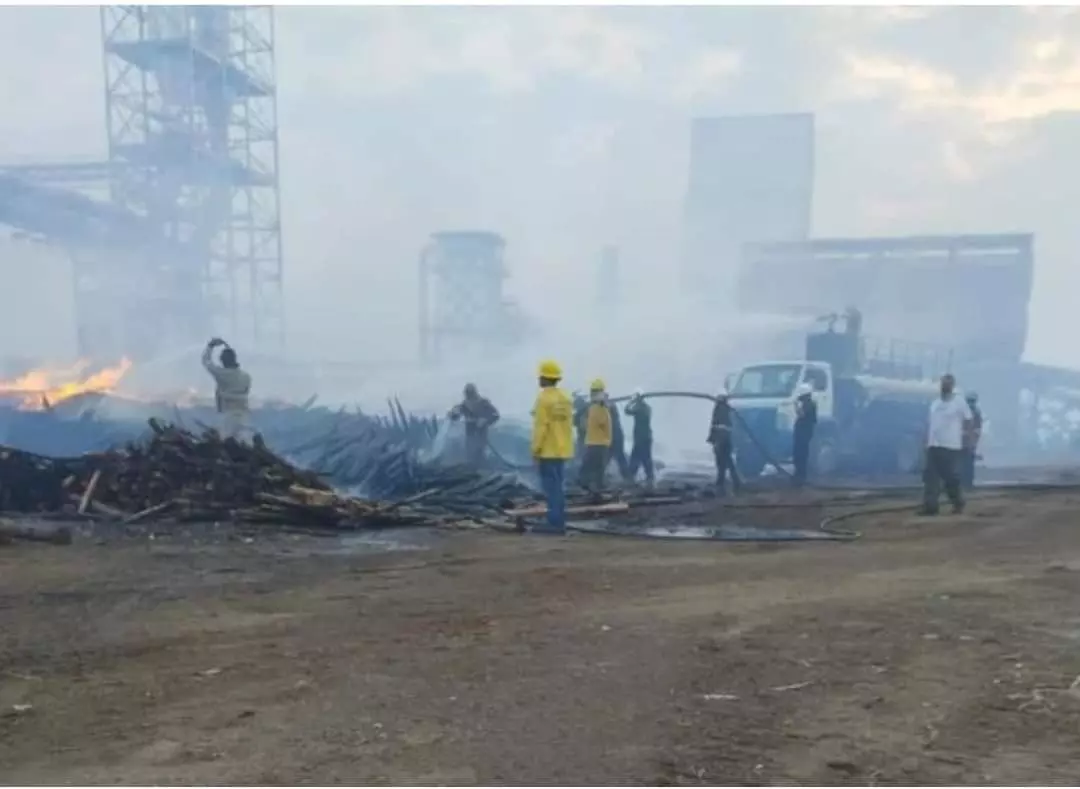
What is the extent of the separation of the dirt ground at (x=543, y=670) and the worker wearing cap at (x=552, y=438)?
1491 millimetres

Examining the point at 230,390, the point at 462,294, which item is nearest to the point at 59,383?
the point at 230,390

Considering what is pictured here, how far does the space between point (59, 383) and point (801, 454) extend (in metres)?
11.0

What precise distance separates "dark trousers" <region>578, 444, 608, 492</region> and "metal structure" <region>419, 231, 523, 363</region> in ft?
18.5

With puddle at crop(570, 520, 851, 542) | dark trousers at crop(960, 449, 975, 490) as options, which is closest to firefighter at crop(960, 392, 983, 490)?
dark trousers at crop(960, 449, 975, 490)

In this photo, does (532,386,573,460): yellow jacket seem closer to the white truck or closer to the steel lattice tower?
the white truck

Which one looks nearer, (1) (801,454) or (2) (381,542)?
(2) (381,542)

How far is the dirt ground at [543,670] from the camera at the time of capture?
355 centimetres

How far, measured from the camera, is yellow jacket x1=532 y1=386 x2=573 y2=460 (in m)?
9.19

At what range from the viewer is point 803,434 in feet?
48.5

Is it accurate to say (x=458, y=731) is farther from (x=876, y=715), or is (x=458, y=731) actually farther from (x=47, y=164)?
(x=47, y=164)

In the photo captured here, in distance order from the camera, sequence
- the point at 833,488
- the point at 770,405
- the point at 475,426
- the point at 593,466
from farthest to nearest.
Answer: the point at 770,405 < the point at 833,488 < the point at 475,426 < the point at 593,466

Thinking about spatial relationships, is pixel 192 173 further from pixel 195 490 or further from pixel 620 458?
pixel 195 490

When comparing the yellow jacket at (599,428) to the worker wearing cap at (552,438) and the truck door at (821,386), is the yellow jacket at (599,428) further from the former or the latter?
the truck door at (821,386)

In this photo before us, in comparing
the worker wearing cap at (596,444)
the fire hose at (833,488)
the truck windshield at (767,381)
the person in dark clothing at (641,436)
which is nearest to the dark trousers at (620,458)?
the person in dark clothing at (641,436)
